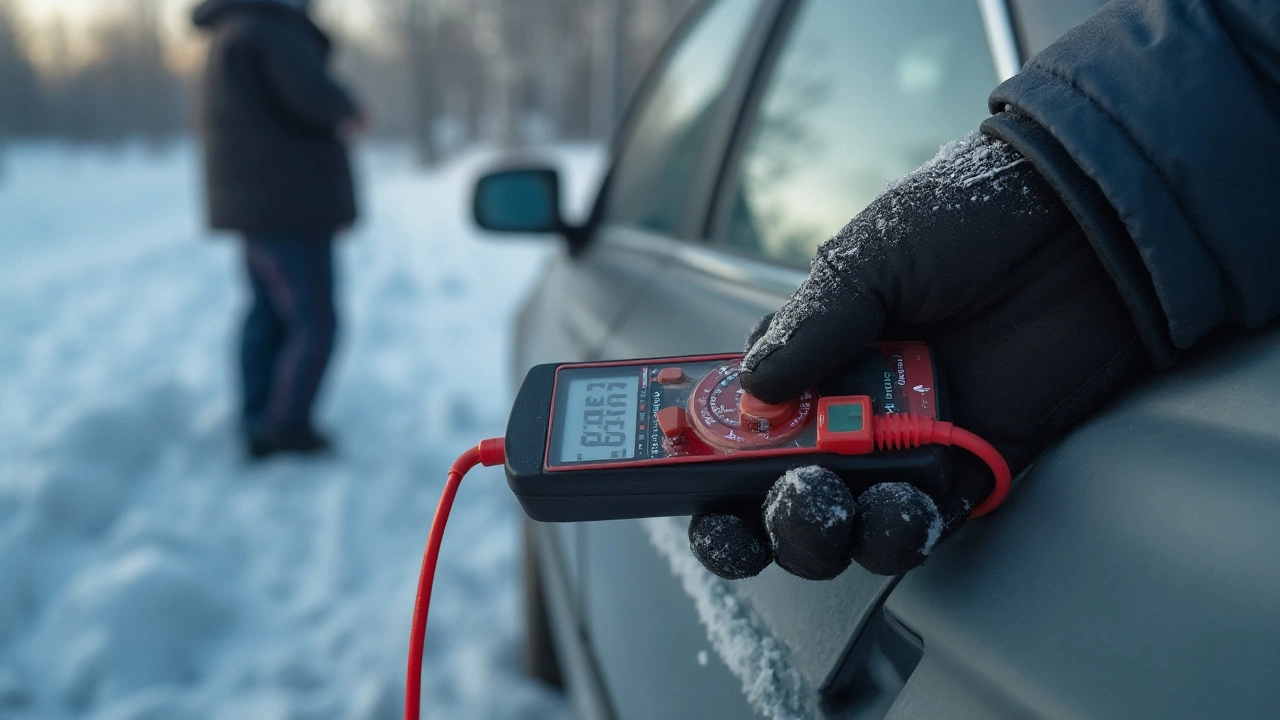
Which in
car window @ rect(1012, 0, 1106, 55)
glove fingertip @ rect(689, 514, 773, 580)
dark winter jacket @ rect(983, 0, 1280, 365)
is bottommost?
glove fingertip @ rect(689, 514, 773, 580)

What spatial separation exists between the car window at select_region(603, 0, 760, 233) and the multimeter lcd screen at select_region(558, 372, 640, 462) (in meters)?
0.98

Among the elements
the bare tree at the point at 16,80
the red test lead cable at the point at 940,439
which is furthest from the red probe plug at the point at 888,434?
the bare tree at the point at 16,80

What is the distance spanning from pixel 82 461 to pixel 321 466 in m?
0.89

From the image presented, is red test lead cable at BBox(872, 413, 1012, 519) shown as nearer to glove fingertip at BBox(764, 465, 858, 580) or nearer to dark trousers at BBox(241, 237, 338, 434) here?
glove fingertip at BBox(764, 465, 858, 580)

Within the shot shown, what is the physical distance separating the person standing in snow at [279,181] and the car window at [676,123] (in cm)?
165

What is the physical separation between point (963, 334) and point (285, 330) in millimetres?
3535

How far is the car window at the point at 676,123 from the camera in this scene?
6.31ft

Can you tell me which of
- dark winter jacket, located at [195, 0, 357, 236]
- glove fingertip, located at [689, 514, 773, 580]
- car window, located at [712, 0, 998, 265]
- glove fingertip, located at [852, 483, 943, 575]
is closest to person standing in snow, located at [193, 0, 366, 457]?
dark winter jacket, located at [195, 0, 357, 236]

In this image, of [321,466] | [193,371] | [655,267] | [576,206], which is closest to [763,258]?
[655,267]

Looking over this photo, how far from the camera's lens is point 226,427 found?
12.7 feet

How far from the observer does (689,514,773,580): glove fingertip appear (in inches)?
30.7

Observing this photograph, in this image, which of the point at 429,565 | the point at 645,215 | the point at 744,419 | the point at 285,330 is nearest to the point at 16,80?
the point at 285,330

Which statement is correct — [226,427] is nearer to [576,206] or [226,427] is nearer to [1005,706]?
[1005,706]

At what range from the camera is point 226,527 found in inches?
119
